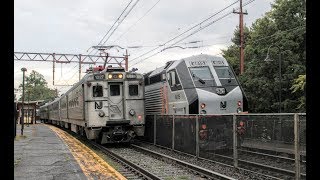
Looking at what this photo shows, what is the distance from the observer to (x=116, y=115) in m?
18.4

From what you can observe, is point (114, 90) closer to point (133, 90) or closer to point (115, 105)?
point (115, 105)

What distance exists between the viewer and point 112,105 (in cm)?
1844

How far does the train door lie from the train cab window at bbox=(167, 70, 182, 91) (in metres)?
2.30

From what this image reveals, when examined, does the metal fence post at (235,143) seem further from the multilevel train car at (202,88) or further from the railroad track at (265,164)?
the multilevel train car at (202,88)

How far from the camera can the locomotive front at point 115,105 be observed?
18.0 metres

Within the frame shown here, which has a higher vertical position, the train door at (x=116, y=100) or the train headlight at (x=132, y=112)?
the train door at (x=116, y=100)

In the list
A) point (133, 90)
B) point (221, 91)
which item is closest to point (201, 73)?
point (221, 91)

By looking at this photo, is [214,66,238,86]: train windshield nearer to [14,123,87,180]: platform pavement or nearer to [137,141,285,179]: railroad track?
[137,141,285,179]: railroad track

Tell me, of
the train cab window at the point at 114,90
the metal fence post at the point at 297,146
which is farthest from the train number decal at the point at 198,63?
the metal fence post at the point at 297,146

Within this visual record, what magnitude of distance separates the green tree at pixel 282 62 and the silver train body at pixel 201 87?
11829 millimetres

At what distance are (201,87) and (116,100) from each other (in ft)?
13.7

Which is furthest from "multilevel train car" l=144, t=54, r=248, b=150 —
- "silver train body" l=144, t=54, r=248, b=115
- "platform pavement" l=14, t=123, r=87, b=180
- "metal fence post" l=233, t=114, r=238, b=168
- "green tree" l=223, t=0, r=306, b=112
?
"green tree" l=223, t=0, r=306, b=112

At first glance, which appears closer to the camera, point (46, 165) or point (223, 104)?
point (46, 165)
